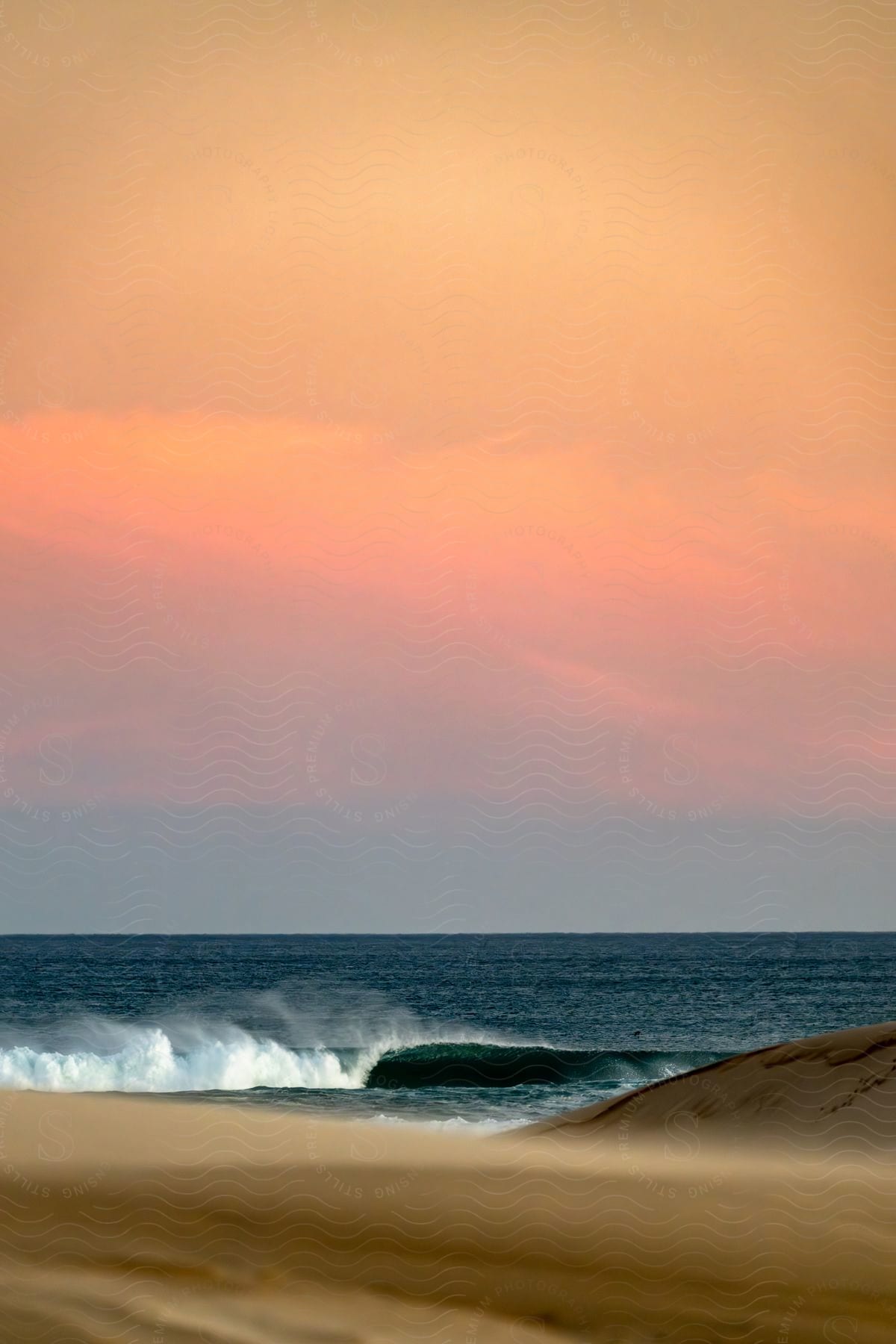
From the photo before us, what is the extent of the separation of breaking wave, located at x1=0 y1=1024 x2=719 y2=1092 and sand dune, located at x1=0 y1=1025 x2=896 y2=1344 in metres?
9.88

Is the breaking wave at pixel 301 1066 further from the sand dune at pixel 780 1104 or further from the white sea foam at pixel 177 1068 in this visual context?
the sand dune at pixel 780 1104

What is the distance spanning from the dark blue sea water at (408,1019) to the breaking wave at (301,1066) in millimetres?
61

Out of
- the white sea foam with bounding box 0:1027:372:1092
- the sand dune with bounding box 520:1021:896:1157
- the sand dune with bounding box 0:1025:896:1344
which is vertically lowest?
the white sea foam with bounding box 0:1027:372:1092

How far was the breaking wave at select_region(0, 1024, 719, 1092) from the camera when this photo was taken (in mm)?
17219

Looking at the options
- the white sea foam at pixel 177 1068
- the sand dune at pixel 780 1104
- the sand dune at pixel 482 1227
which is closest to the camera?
the sand dune at pixel 482 1227

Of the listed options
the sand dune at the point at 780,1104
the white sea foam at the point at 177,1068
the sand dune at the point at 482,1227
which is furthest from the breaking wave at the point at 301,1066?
the sand dune at the point at 482,1227

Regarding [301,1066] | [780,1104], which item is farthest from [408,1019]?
[780,1104]

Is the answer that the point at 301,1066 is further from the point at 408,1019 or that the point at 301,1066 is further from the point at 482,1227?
the point at 482,1227

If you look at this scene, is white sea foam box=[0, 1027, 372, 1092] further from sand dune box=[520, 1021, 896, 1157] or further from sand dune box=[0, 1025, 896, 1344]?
sand dune box=[520, 1021, 896, 1157]

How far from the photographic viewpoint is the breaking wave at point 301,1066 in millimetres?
17219

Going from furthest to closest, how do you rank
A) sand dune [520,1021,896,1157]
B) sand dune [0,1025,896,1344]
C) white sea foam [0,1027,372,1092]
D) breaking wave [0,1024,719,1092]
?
breaking wave [0,1024,719,1092] → white sea foam [0,1027,372,1092] → sand dune [520,1021,896,1157] → sand dune [0,1025,896,1344]

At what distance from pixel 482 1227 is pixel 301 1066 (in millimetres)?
14694

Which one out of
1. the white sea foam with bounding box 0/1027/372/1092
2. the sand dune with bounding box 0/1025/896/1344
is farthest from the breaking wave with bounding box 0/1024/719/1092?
the sand dune with bounding box 0/1025/896/1344

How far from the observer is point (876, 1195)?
5.07m
